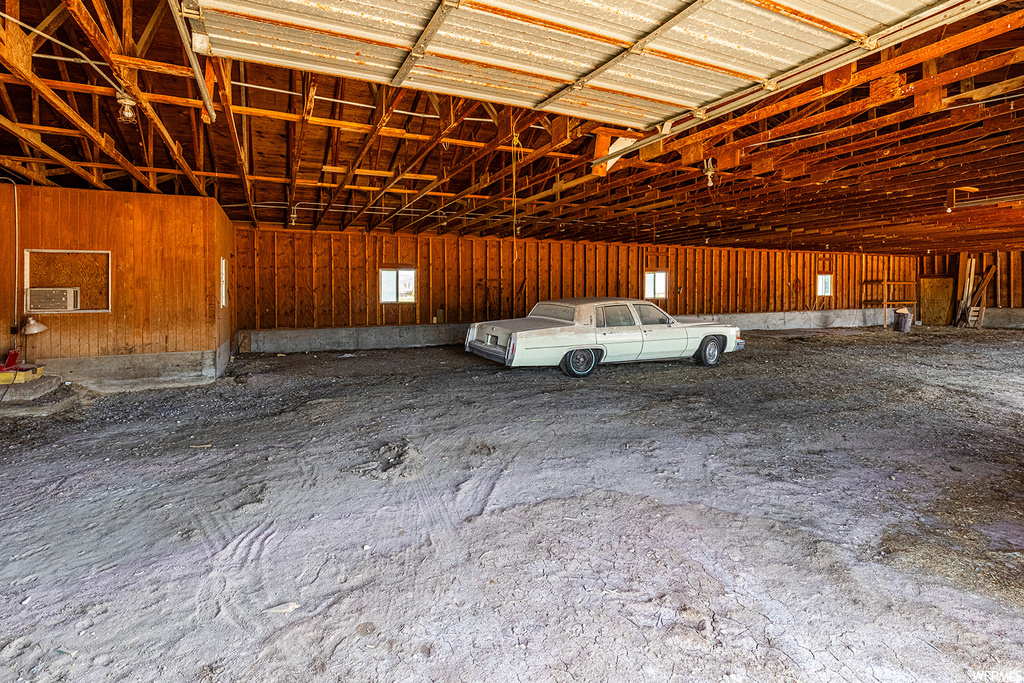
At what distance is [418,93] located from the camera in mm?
6676

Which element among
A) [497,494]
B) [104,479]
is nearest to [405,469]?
[497,494]

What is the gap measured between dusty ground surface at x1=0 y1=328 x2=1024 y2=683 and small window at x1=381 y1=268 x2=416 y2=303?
28.4 ft

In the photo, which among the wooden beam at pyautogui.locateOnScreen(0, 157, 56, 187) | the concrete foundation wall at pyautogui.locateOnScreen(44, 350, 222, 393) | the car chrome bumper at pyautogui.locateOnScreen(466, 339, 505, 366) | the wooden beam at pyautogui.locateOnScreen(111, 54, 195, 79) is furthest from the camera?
the car chrome bumper at pyautogui.locateOnScreen(466, 339, 505, 366)

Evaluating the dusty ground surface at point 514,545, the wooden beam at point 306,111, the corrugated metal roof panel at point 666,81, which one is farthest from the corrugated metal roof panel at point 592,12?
the dusty ground surface at point 514,545

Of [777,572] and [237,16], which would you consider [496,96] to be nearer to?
[237,16]

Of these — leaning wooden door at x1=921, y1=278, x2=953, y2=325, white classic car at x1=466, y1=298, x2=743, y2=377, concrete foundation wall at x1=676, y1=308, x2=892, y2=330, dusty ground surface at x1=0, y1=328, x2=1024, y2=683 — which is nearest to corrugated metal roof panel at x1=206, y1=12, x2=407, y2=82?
dusty ground surface at x1=0, y1=328, x2=1024, y2=683

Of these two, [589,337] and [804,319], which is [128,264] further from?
[804,319]

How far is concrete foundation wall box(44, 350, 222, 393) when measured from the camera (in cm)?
823

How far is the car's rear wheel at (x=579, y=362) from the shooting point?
9250 millimetres

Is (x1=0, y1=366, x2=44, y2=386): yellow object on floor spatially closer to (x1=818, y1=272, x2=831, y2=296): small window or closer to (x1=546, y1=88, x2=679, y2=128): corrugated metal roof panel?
(x1=546, y1=88, x2=679, y2=128): corrugated metal roof panel

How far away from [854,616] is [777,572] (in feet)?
1.42

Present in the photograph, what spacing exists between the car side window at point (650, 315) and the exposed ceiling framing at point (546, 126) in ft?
7.45

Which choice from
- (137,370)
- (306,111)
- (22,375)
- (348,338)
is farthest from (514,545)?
(348,338)

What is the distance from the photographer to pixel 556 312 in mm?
9953
